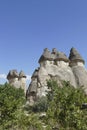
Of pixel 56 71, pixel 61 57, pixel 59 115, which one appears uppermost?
pixel 61 57

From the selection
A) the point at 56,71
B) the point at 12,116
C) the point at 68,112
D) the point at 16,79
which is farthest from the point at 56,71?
the point at 68,112

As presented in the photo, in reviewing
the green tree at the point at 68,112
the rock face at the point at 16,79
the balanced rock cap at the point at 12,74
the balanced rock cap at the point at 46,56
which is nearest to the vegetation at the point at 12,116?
the green tree at the point at 68,112

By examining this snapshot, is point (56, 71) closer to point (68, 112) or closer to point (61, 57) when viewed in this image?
point (61, 57)

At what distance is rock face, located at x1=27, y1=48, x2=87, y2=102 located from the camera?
4841 cm

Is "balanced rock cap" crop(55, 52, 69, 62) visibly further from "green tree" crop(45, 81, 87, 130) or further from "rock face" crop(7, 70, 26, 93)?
"green tree" crop(45, 81, 87, 130)

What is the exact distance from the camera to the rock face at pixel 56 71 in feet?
159

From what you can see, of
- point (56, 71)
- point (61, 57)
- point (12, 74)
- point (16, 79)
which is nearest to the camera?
point (56, 71)

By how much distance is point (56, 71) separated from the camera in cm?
5084

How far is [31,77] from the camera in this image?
5297cm

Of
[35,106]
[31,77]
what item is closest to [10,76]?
[31,77]

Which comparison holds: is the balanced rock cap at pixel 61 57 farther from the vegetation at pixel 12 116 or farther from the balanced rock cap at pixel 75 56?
the vegetation at pixel 12 116

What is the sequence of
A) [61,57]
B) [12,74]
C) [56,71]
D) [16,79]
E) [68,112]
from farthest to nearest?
[16,79], [12,74], [61,57], [56,71], [68,112]

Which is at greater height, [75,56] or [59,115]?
[75,56]

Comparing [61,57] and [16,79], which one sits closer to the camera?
[61,57]
